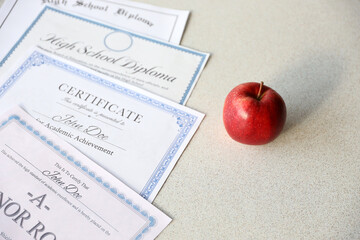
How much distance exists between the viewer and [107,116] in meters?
0.63

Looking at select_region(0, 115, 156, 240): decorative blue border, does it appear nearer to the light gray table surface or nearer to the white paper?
the light gray table surface

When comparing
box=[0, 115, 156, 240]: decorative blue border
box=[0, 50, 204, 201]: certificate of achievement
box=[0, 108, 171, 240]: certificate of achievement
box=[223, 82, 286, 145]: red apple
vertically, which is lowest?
box=[0, 108, 171, 240]: certificate of achievement

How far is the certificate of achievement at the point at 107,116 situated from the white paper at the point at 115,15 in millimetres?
120

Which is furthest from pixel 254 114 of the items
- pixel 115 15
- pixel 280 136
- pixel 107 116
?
pixel 115 15

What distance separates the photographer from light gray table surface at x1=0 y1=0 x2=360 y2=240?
0.52m

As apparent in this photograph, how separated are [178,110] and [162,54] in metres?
0.15

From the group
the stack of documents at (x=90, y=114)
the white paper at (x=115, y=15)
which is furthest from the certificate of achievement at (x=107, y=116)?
the white paper at (x=115, y=15)

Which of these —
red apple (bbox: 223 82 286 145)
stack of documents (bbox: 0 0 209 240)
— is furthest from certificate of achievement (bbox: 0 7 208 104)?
red apple (bbox: 223 82 286 145)

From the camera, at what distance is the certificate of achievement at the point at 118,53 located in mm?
683

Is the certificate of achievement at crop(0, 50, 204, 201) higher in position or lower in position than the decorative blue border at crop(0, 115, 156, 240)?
higher

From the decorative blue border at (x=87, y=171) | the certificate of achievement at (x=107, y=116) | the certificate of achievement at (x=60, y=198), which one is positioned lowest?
the certificate of achievement at (x=60, y=198)

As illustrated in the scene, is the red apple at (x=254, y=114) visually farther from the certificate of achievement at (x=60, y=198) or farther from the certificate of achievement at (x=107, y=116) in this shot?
the certificate of achievement at (x=60, y=198)

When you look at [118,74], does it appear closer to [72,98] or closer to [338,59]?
[72,98]

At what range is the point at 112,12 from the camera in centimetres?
79
